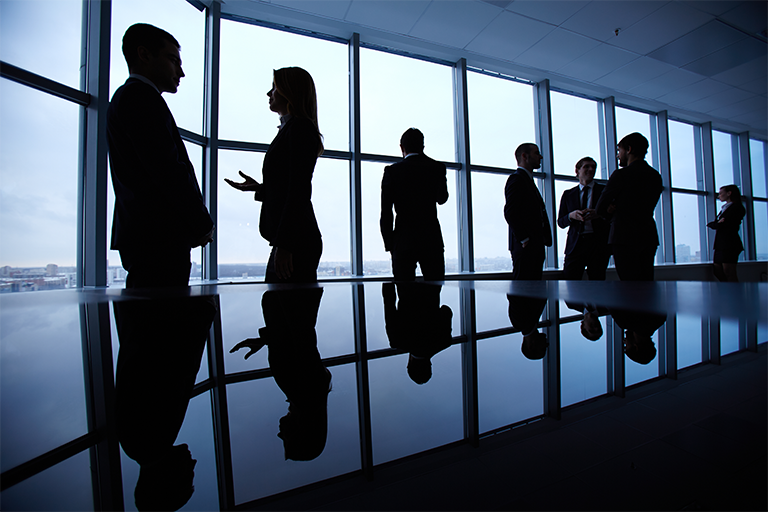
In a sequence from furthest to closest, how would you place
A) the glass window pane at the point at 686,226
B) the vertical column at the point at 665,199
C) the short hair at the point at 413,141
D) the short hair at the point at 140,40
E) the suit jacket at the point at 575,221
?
the glass window pane at the point at 686,226, the vertical column at the point at 665,199, the suit jacket at the point at 575,221, the short hair at the point at 413,141, the short hair at the point at 140,40

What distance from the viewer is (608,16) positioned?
3.51 metres

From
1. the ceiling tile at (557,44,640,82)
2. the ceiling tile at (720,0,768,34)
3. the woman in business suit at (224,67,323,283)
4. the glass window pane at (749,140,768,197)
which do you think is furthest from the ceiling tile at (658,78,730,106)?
the woman in business suit at (224,67,323,283)

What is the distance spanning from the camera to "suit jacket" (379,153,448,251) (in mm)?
1825

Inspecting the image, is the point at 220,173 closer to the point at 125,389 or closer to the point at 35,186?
the point at 35,186

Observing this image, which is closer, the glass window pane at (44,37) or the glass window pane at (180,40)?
the glass window pane at (44,37)

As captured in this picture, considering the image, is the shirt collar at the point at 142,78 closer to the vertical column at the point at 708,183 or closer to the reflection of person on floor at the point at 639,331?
the reflection of person on floor at the point at 639,331

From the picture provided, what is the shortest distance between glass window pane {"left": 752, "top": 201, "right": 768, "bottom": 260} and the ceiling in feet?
12.0

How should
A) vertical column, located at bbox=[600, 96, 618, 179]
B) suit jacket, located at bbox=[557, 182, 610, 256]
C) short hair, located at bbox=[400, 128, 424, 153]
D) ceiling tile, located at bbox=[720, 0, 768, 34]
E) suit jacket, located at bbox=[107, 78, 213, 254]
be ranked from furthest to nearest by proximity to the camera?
vertical column, located at bbox=[600, 96, 618, 179]
ceiling tile, located at bbox=[720, 0, 768, 34]
suit jacket, located at bbox=[557, 182, 610, 256]
short hair, located at bbox=[400, 128, 424, 153]
suit jacket, located at bbox=[107, 78, 213, 254]

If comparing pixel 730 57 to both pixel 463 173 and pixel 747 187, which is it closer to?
pixel 463 173

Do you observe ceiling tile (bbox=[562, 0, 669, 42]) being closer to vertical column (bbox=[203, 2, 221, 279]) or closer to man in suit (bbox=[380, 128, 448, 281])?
man in suit (bbox=[380, 128, 448, 281])

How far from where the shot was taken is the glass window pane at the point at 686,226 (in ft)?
20.2

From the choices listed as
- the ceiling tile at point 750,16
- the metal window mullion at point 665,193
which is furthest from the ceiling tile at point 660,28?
the metal window mullion at point 665,193

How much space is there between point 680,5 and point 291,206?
473 cm

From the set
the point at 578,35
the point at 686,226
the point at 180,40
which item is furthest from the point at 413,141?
the point at 686,226
